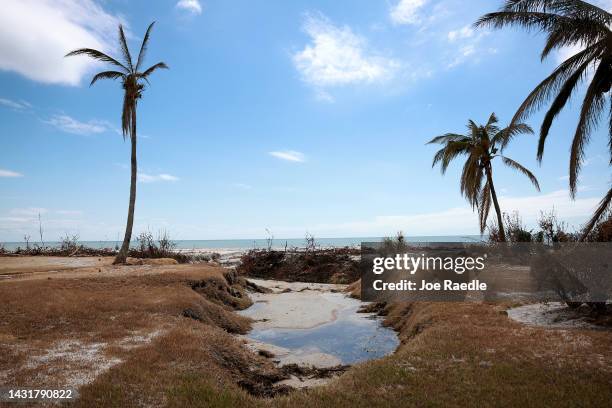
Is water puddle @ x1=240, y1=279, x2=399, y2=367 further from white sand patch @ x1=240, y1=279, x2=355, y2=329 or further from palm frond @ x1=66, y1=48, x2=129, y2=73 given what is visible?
palm frond @ x1=66, y1=48, x2=129, y2=73

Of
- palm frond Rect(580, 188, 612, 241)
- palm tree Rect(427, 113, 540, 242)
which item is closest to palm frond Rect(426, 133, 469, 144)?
palm tree Rect(427, 113, 540, 242)

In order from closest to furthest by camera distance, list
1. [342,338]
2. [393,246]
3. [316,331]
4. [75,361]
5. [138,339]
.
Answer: [75,361] → [138,339] → [342,338] → [316,331] → [393,246]

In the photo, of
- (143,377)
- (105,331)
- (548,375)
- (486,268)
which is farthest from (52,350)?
(486,268)

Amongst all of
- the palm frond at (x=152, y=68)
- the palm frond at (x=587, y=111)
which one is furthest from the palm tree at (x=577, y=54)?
the palm frond at (x=152, y=68)

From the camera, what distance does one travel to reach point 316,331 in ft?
52.3

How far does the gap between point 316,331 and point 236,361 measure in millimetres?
5802

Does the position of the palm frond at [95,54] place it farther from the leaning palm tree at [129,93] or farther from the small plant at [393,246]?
the small plant at [393,246]

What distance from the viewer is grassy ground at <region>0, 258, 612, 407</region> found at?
7.39 metres

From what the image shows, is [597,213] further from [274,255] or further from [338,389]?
[274,255]

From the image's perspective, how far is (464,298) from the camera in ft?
58.0

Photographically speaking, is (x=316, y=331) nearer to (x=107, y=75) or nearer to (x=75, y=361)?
(x=75, y=361)

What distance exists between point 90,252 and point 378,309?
31242mm

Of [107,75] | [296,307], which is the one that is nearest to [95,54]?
[107,75]

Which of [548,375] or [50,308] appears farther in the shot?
[50,308]
